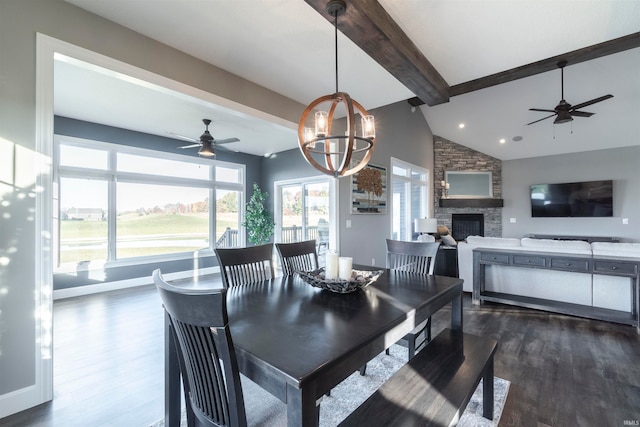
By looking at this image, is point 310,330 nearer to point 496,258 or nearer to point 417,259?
point 417,259

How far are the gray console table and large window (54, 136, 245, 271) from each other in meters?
→ 4.99

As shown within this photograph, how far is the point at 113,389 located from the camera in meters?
2.07

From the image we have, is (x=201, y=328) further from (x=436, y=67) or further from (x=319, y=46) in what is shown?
(x=436, y=67)

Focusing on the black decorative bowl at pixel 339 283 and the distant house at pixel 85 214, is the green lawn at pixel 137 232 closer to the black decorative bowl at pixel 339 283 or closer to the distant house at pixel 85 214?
the distant house at pixel 85 214

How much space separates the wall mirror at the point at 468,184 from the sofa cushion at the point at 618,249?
476cm

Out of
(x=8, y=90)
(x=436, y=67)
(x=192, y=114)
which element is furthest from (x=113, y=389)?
(x=436, y=67)

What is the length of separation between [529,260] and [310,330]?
11.4 ft

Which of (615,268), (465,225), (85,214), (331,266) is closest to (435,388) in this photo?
(331,266)

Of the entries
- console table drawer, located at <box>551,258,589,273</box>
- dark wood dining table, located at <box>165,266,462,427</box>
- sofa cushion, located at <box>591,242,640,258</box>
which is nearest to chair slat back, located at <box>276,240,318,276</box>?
dark wood dining table, located at <box>165,266,462,427</box>

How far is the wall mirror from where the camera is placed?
786 centimetres

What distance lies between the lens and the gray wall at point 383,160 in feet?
15.4

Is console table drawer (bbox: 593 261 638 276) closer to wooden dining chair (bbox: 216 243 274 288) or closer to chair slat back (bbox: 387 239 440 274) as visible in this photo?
chair slat back (bbox: 387 239 440 274)

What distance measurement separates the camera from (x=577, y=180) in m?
6.92

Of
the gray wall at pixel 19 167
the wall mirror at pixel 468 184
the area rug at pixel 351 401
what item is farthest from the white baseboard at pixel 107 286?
the wall mirror at pixel 468 184
